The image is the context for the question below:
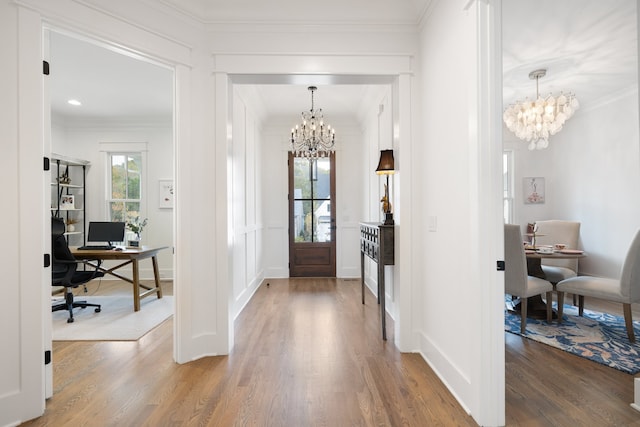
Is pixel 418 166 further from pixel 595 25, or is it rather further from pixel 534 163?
pixel 534 163

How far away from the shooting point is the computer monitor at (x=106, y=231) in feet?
15.7

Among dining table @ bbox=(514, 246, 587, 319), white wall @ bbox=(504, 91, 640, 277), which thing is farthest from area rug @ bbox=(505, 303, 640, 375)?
white wall @ bbox=(504, 91, 640, 277)

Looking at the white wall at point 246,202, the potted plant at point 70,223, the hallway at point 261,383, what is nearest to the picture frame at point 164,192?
the potted plant at point 70,223

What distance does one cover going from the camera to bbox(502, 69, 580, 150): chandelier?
3.80 meters

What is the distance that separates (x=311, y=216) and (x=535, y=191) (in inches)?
154

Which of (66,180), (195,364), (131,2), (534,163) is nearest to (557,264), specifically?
(534,163)

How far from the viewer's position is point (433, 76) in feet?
8.41

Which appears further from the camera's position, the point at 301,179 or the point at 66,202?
the point at 301,179

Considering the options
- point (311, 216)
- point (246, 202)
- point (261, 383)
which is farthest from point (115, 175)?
point (261, 383)

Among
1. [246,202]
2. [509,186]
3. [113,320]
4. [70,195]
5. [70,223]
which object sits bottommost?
[113,320]

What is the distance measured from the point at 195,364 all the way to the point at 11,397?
1.07 m

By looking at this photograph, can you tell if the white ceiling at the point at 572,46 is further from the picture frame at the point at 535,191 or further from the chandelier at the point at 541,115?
the picture frame at the point at 535,191

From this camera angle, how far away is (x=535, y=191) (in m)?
5.80

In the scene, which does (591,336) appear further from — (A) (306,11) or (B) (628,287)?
(A) (306,11)
